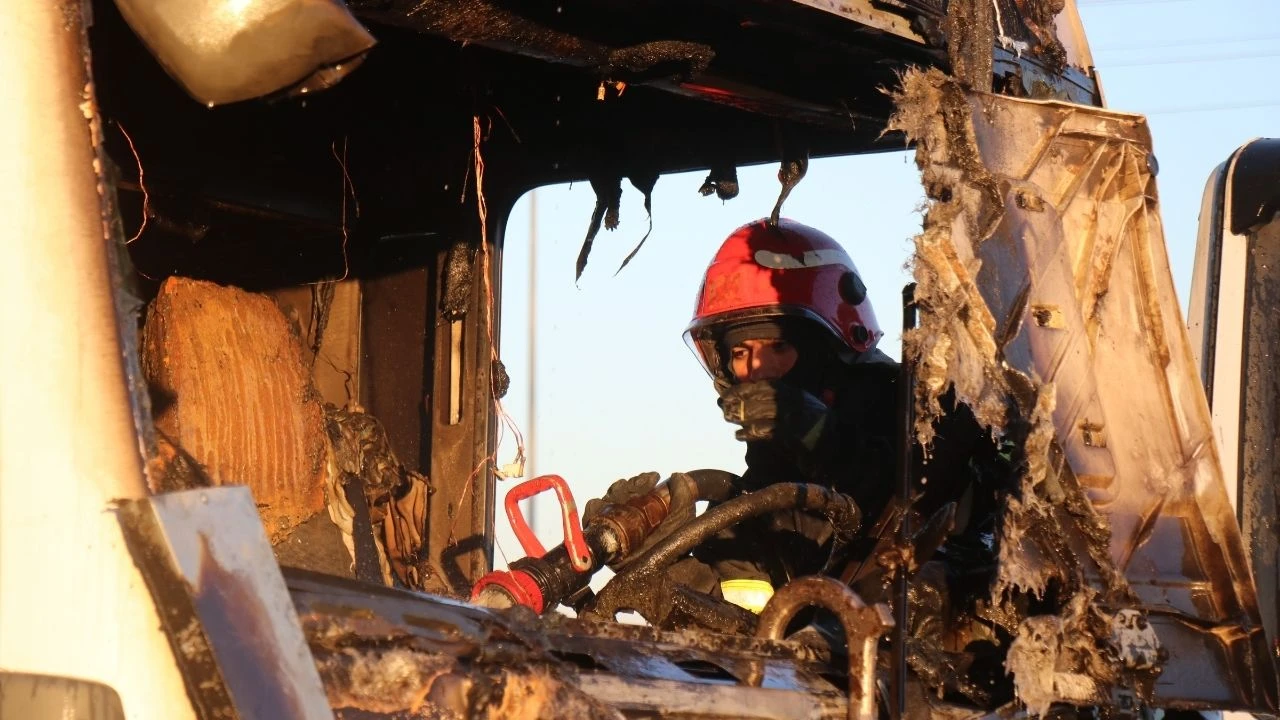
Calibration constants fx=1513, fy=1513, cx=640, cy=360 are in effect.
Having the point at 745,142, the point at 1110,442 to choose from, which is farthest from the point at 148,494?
the point at 745,142

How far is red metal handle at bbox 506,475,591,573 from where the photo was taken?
3.38 m

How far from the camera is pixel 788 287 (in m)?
5.20

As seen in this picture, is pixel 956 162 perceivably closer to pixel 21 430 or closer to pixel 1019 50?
pixel 1019 50

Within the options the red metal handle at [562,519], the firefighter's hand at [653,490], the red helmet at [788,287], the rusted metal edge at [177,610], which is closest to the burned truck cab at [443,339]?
the rusted metal edge at [177,610]

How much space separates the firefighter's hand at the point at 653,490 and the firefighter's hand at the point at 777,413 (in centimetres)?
53

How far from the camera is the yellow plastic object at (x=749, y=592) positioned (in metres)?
4.32

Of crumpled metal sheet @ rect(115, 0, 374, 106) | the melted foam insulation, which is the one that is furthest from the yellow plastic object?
crumpled metal sheet @ rect(115, 0, 374, 106)

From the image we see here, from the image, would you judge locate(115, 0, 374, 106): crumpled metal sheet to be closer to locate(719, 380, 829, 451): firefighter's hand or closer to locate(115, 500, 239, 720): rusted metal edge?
locate(115, 500, 239, 720): rusted metal edge

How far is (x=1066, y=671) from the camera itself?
2.99 metres

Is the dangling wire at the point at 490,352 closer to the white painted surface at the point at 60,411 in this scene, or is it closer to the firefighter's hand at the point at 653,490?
the firefighter's hand at the point at 653,490

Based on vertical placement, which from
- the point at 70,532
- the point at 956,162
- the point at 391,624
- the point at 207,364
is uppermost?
the point at 956,162

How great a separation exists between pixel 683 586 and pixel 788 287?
175 centimetres

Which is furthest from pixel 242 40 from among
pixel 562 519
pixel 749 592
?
pixel 749 592

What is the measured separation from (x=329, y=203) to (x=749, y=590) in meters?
1.67
